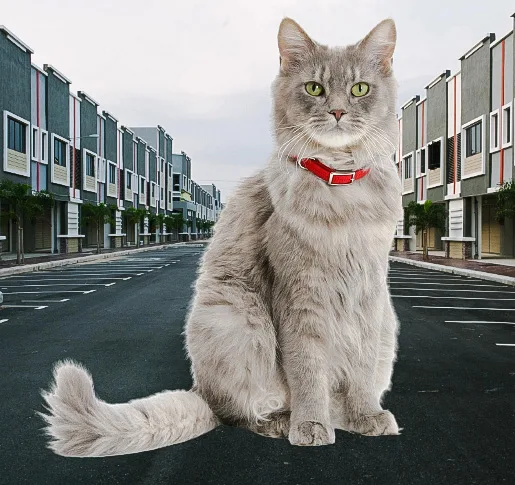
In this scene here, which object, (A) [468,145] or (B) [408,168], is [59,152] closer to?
(B) [408,168]

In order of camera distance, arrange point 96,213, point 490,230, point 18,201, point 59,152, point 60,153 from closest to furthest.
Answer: point 18,201
point 490,230
point 59,152
point 60,153
point 96,213

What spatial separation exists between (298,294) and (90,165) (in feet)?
118

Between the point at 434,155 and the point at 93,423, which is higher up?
the point at 434,155

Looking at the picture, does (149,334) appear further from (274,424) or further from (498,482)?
(498,482)

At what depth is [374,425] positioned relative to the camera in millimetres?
3295

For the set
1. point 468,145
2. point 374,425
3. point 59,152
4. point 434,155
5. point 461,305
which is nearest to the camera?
point 374,425

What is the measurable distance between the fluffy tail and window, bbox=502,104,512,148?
71.1 ft

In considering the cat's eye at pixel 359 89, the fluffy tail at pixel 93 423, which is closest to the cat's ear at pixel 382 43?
the cat's eye at pixel 359 89

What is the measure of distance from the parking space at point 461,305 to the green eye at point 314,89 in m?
4.77

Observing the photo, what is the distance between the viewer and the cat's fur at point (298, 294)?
9.87 ft

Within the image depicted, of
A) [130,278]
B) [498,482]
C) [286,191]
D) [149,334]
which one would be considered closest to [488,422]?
[498,482]

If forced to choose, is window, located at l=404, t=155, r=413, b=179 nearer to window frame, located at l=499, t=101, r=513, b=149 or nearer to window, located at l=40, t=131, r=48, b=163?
window frame, located at l=499, t=101, r=513, b=149

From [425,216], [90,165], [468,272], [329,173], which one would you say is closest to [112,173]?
[90,165]

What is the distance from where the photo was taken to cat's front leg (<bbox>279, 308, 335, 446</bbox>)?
3.07 m
